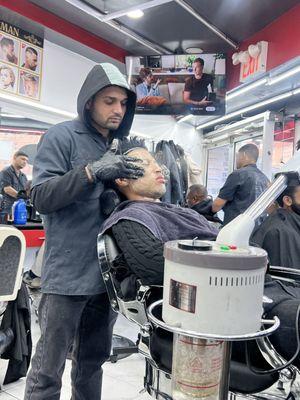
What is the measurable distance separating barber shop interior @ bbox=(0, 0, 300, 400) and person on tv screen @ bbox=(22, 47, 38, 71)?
15mm

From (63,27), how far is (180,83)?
150 cm

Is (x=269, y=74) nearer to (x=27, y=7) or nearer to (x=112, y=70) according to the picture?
(x=27, y=7)

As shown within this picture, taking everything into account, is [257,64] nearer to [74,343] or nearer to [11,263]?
[11,263]

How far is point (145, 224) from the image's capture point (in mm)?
1370

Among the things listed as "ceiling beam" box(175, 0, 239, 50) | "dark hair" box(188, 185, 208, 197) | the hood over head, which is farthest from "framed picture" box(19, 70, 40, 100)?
the hood over head

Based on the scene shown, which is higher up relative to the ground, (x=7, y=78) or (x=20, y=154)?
(x=7, y=78)

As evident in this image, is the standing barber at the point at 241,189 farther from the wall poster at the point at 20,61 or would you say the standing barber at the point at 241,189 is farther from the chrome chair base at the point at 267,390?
the chrome chair base at the point at 267,390

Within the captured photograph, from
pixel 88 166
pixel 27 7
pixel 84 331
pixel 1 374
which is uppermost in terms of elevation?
pixel 27 7

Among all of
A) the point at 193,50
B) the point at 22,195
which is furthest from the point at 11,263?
the point at 193,50

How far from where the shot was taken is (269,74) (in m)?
4.40

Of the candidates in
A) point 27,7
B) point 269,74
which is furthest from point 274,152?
point 27,7

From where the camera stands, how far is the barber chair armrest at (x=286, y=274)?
1.39 meters

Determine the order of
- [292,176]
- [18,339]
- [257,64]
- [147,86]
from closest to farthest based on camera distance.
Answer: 1. [292,176]
2. [18,339]
3. [257,64]
4. [147,86]

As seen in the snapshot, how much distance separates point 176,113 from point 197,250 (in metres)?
4.35
